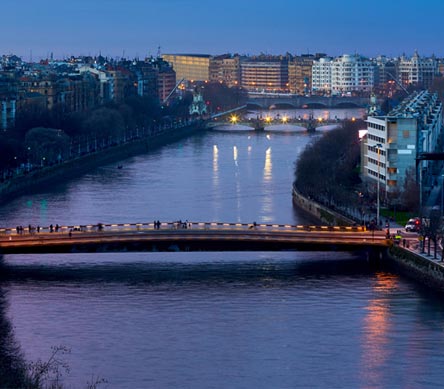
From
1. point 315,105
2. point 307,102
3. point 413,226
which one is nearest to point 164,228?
point 413,226

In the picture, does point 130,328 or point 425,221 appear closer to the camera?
point 130,328

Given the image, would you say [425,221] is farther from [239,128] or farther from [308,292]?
[239,128]

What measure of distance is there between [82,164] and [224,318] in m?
16.7

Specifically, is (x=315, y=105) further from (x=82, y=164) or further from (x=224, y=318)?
(x=224, y=318)

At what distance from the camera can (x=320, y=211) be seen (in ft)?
70.6

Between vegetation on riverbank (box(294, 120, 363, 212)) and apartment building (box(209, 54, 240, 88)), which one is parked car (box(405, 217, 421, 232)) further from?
apartment building (box(209, 54, 240, 88))

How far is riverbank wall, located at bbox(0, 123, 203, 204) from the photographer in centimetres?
2608

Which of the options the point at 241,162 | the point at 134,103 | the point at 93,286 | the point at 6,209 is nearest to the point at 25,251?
the point at 93,286

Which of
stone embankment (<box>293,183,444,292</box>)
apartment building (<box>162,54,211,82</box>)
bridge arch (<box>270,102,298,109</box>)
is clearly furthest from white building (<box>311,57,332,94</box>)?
stone embankment (<box>293,183,444,292</box>)

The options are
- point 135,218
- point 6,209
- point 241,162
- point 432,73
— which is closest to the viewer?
point 135,218

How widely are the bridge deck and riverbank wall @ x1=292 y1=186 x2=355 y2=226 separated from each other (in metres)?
2.09

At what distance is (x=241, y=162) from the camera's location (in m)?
31.8

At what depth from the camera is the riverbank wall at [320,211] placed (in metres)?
20.3

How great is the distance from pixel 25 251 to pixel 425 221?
4254 millimetres
